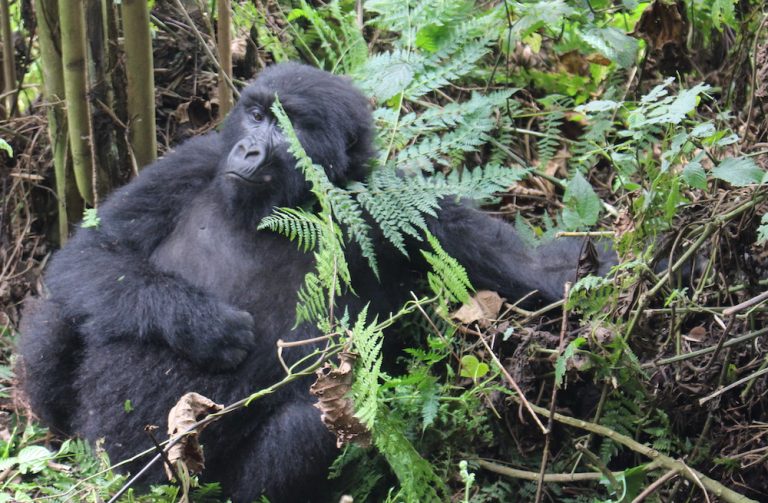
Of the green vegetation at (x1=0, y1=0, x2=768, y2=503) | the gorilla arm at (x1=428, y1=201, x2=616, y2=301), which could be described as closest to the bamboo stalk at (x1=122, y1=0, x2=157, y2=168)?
the green vegetation at (x1=0, y1=0, x2=768, y2=503)

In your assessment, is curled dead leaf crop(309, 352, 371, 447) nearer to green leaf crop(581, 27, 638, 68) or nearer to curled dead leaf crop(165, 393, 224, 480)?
curled dead leaf crop(165, 393, 224, 480)

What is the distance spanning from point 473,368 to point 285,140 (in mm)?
1230

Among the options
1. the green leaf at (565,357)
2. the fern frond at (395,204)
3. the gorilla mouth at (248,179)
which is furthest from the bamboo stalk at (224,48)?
the green leaf at (565,357)

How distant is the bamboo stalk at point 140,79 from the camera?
13.4 feet

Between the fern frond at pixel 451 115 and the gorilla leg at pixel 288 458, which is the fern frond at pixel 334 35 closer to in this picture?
the fern frond at pixel 451 115

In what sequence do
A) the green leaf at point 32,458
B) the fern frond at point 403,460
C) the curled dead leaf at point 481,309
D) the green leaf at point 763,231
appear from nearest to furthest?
the green leaf at point 763,231
the fern frond at point 403,460
the green leaf at point 32,458
the curled dead leaf at point 481,309

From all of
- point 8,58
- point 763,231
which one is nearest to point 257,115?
point 8,58

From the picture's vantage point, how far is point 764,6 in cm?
402

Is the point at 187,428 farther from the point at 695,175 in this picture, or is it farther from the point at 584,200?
the point at 695,175

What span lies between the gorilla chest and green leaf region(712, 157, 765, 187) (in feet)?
5.68

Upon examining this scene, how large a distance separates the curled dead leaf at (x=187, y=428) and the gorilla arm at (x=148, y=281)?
77 cm

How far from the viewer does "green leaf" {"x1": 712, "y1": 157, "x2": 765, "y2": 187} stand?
2.64m

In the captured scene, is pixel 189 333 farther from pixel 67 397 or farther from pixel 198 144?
pixel 198 144

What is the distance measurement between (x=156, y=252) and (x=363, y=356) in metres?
1.59
